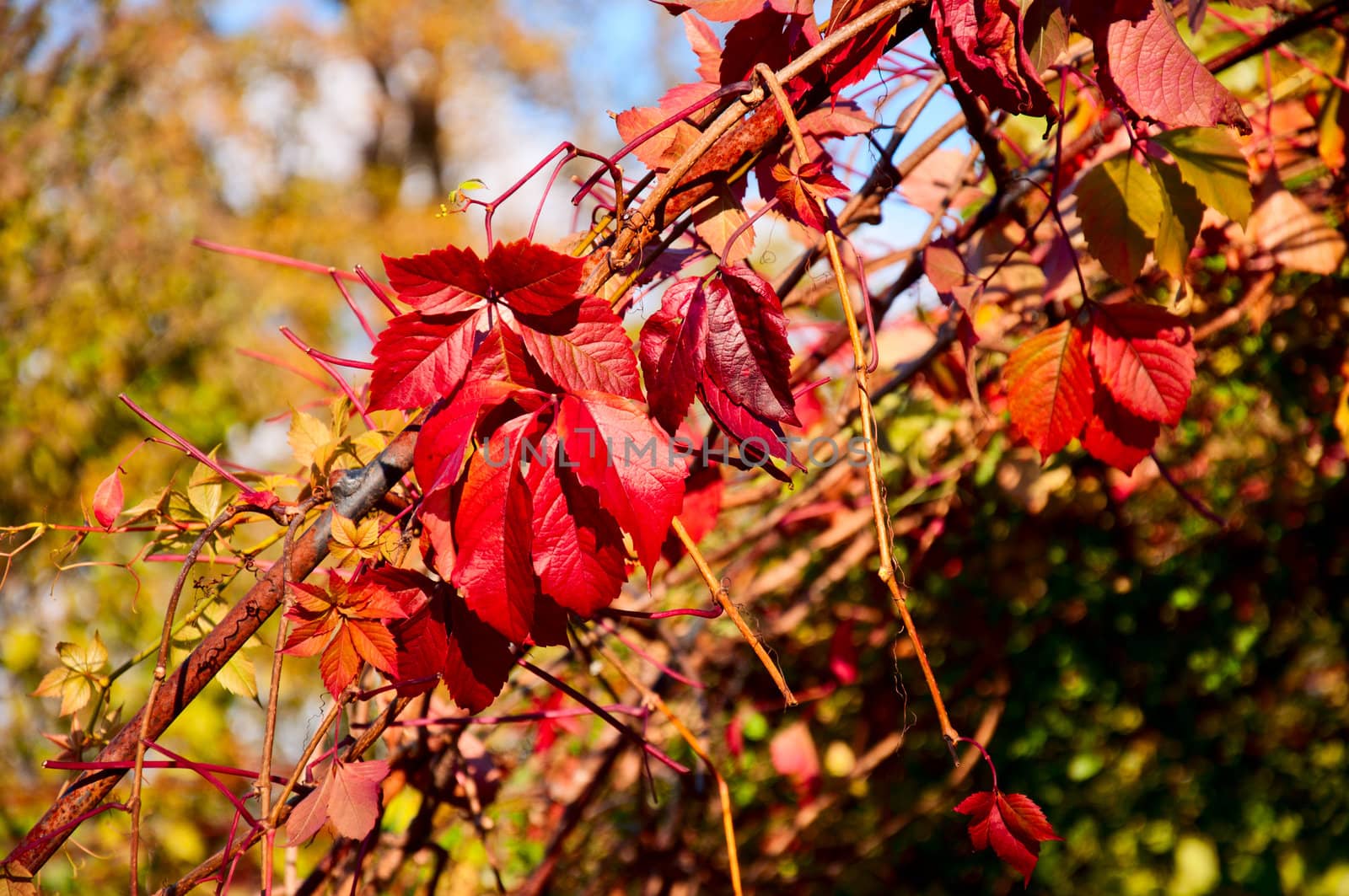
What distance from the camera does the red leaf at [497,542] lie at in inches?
19.6

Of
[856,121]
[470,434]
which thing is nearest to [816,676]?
[856,121]

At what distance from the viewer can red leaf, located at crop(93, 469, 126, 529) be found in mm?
660

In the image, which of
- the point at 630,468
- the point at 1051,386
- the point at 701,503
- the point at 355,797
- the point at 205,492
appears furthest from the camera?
the point at 701,503

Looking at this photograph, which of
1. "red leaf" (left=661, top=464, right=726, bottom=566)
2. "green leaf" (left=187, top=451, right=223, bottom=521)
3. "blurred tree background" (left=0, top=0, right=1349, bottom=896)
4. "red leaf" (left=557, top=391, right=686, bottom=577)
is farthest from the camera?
"blurred tree background" (left=0, top=0, right=1349, bottom=896)

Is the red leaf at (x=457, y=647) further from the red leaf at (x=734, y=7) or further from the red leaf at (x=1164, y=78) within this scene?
the red leaf at (x=1164, y=78)

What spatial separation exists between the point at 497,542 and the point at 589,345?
12 centimetres

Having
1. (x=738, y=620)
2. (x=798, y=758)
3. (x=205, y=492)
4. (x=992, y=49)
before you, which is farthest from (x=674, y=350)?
(x=798, y=758)

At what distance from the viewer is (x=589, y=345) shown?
0.53 metres

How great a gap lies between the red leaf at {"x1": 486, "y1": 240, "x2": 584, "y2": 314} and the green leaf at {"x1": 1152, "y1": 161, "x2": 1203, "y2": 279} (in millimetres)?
541

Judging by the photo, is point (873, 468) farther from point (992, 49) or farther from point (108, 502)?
point (108, 502)

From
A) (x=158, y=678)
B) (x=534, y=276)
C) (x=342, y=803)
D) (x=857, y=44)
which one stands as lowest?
(x=342, y=803)

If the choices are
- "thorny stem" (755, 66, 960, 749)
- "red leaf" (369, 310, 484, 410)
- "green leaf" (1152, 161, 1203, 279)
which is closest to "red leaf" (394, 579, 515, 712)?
"red leaf" (369, 310, 484, 410)

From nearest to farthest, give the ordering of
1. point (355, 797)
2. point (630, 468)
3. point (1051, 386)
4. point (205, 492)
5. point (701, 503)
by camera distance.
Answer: point (630, 468), point (355, 797), point (205, 492), point (1051, 386), point (701, 503)

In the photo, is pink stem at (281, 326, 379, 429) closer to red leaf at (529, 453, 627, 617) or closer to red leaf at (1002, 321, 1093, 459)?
red leaf at (529, 453, 627, 617)
